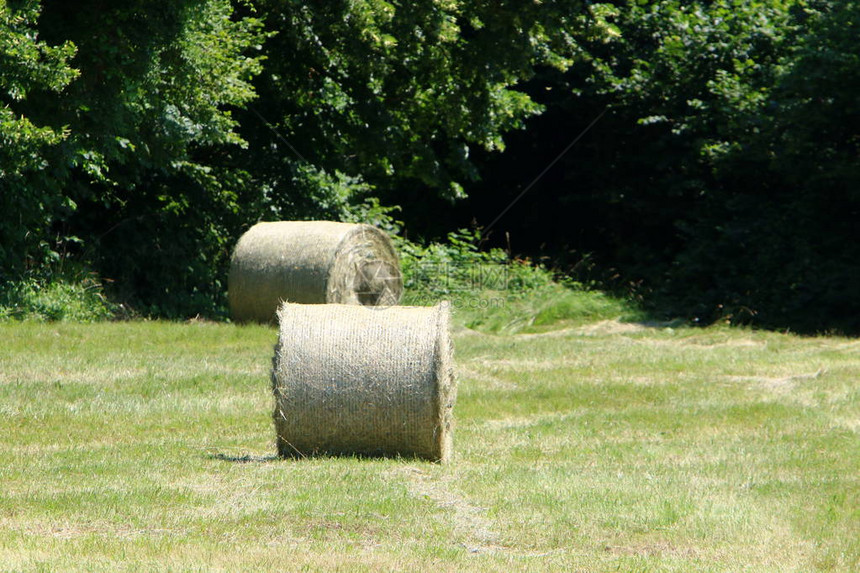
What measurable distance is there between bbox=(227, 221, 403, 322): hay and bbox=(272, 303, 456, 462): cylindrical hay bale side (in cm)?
785

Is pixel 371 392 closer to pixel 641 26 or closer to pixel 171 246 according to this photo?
pixel 171 246

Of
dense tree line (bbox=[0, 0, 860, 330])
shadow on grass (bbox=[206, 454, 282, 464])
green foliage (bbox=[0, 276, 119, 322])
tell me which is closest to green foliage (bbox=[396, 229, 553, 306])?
dense tree line (bbox=[0, 0, 860, 330])

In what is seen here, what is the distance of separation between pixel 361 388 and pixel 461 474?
956 mm

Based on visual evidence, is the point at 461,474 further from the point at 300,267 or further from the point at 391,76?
the point at 391,76

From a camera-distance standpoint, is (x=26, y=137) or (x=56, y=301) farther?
(x=56, y=301)

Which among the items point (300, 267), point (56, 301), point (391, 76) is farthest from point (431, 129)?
point (56, 301)

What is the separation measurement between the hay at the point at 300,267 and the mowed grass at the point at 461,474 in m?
2.33

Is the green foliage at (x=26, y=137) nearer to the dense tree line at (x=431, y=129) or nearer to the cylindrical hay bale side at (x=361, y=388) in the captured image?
the dense tree line at (x=431, y=129)

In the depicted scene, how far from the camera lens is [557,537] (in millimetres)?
6434

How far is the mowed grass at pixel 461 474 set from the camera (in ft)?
20.1

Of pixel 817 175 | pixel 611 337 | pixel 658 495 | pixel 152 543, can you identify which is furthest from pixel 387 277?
pixel 152 543

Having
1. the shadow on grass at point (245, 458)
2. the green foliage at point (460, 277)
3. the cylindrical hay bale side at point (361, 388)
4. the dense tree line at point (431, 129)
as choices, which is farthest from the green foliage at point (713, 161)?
the shadow on grass at point (245, 458)

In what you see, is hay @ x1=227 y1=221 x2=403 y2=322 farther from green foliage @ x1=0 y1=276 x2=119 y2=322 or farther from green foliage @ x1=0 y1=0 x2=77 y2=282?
green foliage @ x1=0 y1=0 x2=77 y2=282

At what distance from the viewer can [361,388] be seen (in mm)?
8289
